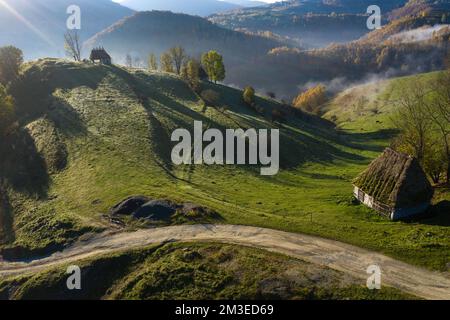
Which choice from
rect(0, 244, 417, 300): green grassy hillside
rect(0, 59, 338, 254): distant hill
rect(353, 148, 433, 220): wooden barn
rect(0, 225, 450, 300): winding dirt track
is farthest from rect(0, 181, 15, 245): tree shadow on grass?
rect(353, 148, 433, 220): wooden barn

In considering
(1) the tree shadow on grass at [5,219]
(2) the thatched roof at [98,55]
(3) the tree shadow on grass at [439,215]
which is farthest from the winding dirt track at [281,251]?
(2) the thatched roof at [98,55]

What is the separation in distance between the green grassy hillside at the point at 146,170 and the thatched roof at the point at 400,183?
2.58 m

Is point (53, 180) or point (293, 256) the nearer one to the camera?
point (293, 256)

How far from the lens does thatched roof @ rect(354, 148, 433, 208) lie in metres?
43.8

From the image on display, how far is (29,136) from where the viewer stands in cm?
7644

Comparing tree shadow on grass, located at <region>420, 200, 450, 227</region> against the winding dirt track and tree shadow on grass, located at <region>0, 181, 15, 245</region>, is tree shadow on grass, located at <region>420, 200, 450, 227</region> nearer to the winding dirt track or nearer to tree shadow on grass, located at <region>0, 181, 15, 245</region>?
the winding dirt track

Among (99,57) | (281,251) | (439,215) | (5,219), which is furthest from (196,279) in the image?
(99,57)

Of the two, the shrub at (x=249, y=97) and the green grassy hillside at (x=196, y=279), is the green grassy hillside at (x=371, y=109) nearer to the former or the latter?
the shrub at (x=249, y=97)

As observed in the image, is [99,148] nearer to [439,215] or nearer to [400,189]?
[400,189]

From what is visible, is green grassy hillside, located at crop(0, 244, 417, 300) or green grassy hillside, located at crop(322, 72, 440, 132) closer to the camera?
green grassy hillside, located at crop(0, 244, 417, 300)

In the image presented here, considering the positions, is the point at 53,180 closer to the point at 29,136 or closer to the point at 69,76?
the point at 29,136

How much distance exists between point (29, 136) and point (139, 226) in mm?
44078

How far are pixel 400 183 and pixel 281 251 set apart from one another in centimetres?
1676
